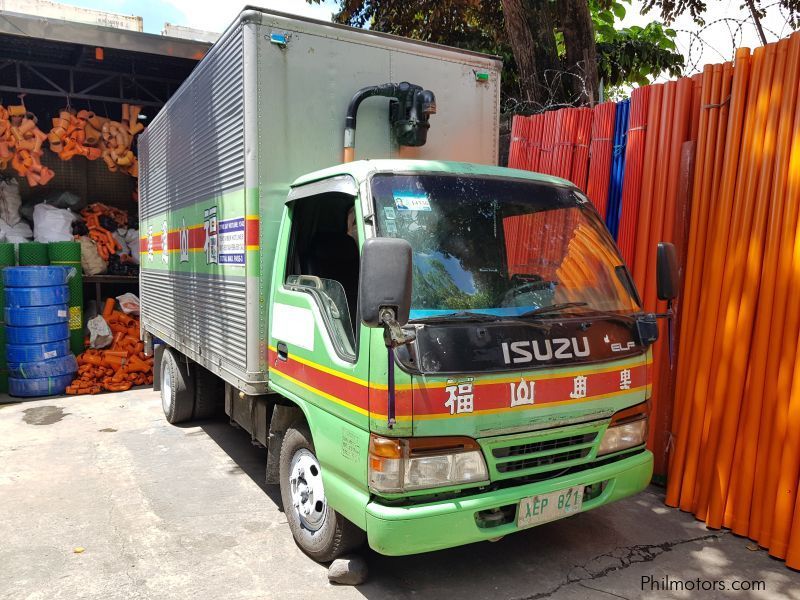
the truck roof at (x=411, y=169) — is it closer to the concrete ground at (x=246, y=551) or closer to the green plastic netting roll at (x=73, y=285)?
the concrete ground at (x=246, y=551)

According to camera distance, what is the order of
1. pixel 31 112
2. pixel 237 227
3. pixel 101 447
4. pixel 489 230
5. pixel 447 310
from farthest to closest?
pixel 31 112
pixel 101 447
pixel 237 227
pixel 489 230
pixel 447 310

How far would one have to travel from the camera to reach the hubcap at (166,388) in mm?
6746

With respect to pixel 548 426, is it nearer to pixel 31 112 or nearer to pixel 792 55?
pixel 792 55

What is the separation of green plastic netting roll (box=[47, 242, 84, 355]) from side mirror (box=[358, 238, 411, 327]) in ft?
25.2

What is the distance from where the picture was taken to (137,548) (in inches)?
152

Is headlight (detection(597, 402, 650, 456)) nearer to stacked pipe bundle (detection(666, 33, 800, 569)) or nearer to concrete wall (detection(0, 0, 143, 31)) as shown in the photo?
stacked pipe bundle (detection(666, 33, 800, 569))

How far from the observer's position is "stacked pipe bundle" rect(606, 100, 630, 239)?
5.04 metres

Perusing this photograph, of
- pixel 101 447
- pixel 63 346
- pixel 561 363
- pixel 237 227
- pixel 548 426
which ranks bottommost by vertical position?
pixel 101 447

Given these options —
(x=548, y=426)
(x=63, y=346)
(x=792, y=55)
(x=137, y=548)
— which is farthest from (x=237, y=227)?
(x=63, y=346)

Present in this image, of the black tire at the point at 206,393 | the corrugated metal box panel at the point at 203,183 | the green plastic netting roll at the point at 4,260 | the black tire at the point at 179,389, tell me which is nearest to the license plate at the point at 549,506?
the corrugated metal box panel at the point at 203,183

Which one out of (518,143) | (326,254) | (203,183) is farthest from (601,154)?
(203,183)

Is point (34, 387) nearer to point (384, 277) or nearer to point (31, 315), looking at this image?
point (31, 315)

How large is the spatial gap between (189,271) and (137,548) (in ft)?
8.32

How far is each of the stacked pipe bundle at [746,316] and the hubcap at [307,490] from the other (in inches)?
102
